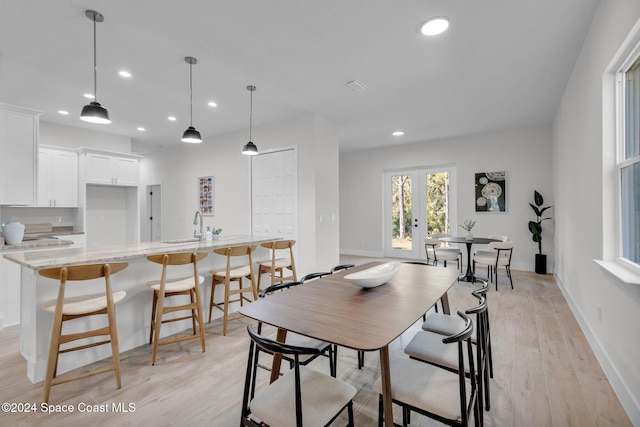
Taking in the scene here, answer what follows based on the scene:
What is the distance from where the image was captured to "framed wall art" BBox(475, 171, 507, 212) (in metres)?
6.13

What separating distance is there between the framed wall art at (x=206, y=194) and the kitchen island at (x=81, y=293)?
3.48m

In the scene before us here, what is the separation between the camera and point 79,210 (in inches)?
210

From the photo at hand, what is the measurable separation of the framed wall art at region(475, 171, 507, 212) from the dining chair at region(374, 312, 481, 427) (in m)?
5.59

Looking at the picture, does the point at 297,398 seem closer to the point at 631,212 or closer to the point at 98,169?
the point at 631,212

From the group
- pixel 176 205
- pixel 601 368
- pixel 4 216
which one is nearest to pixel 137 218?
pixel 176 205

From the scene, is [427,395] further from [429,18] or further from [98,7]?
[98,7]

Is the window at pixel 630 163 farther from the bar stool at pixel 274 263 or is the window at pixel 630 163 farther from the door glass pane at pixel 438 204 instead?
the door glass pane at pixel 438 204

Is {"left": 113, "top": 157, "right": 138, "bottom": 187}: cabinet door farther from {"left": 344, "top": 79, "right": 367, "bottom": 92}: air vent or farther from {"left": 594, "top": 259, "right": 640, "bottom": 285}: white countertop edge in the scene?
{"left": 594, "top": 259, "right": 640, "bottom": 285}: white countertop edge

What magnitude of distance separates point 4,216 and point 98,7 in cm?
454

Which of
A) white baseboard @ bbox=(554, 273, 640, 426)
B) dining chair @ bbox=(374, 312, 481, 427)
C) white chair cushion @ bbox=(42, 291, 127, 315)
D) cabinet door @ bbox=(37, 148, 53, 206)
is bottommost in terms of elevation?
white baseboard @ bbox=(554, 273, 640, 426)

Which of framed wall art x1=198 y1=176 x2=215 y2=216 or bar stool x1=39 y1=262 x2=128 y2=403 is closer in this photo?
bar stool x1=39 y1=262 x2=128 y2=403

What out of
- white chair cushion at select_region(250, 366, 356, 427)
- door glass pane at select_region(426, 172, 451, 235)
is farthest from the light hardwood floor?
door glass pane at select_region(426, 172, 451, 235)

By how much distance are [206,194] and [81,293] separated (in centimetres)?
434

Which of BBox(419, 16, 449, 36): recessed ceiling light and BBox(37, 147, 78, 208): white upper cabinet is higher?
BBox(419, 16, 449, 36): recessed ceiling light
